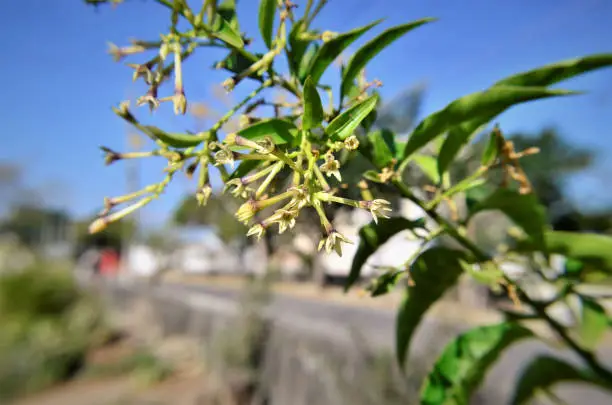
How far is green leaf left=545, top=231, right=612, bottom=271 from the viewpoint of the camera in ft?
1.92

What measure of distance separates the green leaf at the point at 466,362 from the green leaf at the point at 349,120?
1.14ft

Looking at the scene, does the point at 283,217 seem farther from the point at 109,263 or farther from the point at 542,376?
the point at 109,263

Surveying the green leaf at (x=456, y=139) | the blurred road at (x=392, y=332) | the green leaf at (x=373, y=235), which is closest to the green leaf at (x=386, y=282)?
the green leaf at (x=373, y=235)

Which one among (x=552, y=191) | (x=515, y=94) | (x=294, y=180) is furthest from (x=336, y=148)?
(x=552, y=191)

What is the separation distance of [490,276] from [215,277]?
3108 centimetres

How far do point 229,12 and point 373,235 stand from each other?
28cm

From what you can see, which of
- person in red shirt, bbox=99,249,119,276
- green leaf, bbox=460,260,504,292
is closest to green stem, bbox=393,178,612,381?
green leaf, bbox=460,260,504,292

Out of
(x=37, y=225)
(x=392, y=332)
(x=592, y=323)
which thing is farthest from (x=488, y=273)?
Result: (x=37, y=225)

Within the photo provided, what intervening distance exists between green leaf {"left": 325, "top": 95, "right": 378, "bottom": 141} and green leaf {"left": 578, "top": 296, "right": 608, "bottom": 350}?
1.66ft

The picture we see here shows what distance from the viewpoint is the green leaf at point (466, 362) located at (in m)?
0.61

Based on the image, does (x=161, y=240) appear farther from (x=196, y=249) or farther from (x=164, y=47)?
(x=164, y=47)

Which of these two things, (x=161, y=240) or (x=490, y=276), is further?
(x=161, y=240)

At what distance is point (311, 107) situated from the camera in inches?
16.6

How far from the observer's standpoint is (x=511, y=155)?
1.90 feet
